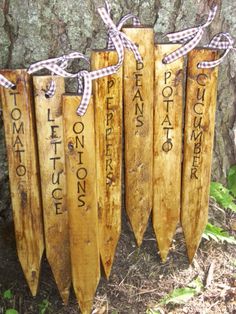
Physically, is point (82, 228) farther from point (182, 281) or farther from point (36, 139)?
point (182, 281)

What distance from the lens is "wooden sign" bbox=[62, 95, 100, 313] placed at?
2.47 m

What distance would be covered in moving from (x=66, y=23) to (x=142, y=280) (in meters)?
1.46

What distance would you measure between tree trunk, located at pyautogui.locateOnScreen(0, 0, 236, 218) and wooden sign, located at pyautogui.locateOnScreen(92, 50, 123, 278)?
253 millimetres

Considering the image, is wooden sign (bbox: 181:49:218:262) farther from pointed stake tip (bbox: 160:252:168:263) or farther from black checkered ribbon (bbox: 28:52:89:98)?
black checkered ribbon (bbox: 28:52:89:98)

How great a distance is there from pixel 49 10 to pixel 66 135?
0.64 m

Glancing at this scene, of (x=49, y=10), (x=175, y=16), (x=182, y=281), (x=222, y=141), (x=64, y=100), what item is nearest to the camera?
(x=64, y=100)

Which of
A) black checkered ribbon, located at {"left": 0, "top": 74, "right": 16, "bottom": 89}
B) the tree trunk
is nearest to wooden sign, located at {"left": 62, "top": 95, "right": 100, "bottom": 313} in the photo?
black checkered ribbon, located at {"left": 0, "top": 74, "right": 16, "bottom": 89}

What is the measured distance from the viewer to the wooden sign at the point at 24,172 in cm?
249

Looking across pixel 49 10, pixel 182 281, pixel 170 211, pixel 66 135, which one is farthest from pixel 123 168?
pixel 49 10

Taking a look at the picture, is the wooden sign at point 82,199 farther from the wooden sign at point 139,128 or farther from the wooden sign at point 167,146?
the wooden sign at point 167,146

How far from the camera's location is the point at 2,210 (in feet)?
9.61

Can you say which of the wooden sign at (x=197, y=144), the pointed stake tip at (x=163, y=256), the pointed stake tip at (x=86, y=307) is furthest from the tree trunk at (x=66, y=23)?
the pointed stake tip at (x=163, y=256)

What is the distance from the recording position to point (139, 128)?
8.95ft

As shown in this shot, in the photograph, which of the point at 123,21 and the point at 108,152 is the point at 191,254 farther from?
the point at 123,21
